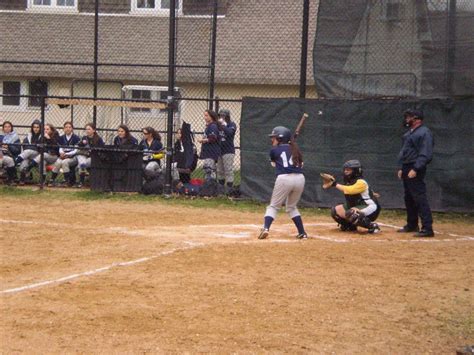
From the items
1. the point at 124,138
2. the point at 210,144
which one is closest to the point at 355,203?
the point at 210,144

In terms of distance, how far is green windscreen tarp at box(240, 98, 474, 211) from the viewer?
16.1 meters

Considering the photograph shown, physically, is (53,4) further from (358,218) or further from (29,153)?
(358,218)

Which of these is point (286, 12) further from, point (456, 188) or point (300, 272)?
point (300, 272)

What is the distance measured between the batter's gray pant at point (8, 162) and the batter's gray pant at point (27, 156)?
0.66ft

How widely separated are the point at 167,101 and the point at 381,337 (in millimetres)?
11048

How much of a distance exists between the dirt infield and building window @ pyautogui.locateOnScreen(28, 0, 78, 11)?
13.2 meters

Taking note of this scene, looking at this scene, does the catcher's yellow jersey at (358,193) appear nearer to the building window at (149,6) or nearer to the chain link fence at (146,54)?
the chain link fence at (146,54)

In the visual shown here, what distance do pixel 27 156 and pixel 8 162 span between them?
40cm

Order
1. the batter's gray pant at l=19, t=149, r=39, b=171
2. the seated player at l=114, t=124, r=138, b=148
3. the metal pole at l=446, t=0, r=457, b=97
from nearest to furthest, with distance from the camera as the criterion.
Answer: the metal pole at l=446, t=0, r=457, b=97 → the seated player at l=114, t=124, r=138, b=148 → the batter's gray pant at l=19, t=149, r=39, b=171

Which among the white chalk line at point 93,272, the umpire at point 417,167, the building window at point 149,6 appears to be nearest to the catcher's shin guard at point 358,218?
the umpire at point 417,167

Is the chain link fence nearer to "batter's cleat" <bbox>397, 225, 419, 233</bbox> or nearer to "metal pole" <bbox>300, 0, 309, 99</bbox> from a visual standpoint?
"metal pole" <bbox>300, 0, 309, 99</bbox>

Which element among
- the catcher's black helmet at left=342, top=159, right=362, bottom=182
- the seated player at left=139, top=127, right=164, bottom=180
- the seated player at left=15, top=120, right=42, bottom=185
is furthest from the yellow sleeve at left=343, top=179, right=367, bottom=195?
the seated player at left=15, top=120, right=42, bottom=185

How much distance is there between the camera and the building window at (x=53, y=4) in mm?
26281

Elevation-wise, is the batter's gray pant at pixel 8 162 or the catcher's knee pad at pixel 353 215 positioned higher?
the batter's gray pant at pixel 8 162
